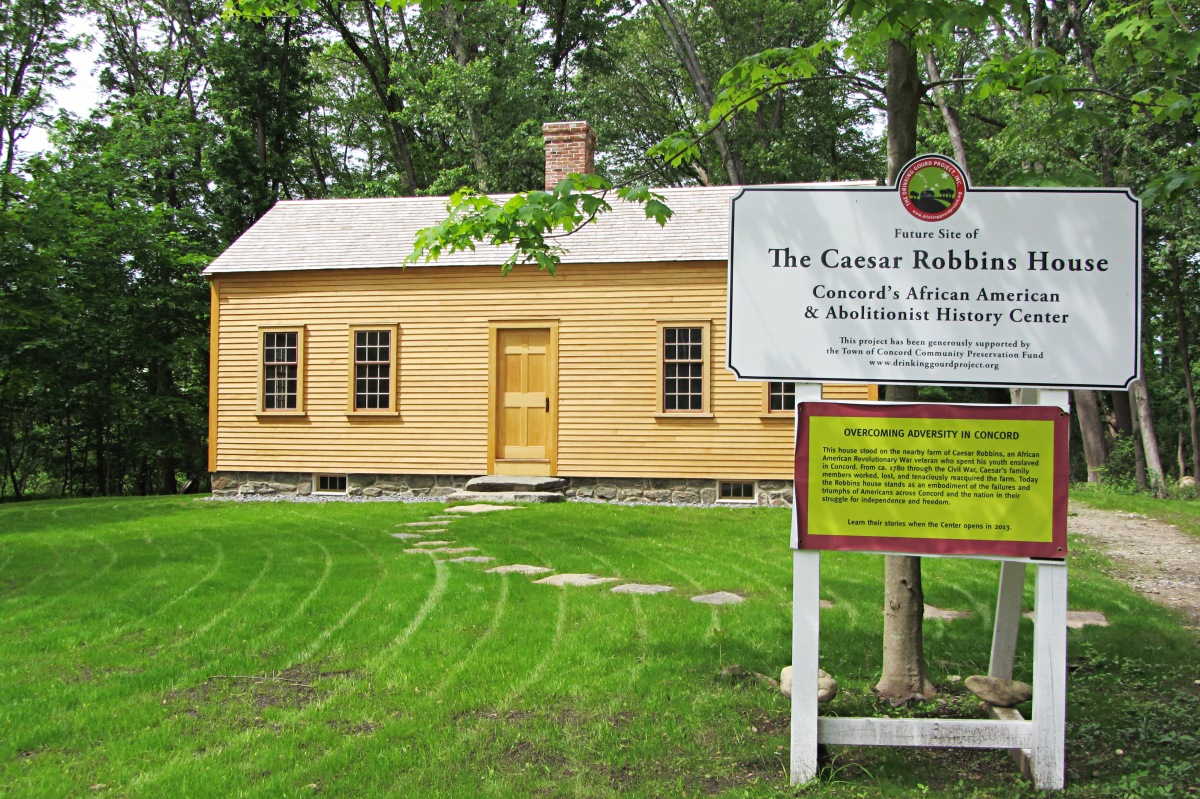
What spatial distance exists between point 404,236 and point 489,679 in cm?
Result: 1286

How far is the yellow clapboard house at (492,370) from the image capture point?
49.1 ft

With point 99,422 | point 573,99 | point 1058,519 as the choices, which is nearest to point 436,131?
point 573,99

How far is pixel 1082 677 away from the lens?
5.11m

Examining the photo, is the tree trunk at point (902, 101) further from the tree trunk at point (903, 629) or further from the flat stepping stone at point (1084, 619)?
the flat stepping stone at point (1084, 619)

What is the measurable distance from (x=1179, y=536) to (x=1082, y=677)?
308 inches

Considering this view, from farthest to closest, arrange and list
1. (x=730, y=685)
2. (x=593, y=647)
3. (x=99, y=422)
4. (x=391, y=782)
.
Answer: (x=99, y=422) < (x=593, y=647) < (x=730, y=685) < (x=391, y=782)

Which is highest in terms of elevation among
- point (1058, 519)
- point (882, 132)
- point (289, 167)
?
point (882, 132)

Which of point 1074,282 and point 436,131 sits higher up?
point 436,131

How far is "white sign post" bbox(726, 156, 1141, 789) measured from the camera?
3723 millimetres

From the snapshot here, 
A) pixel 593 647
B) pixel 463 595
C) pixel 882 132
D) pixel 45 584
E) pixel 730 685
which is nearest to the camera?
pixel 730 685

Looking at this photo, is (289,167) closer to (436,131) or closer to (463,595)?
(436,131)

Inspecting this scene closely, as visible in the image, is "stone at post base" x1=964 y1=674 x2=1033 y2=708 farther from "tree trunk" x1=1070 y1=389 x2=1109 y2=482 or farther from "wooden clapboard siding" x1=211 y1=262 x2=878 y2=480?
"tree trunk" x1=1070 y1=389 x2=1109 y2=482

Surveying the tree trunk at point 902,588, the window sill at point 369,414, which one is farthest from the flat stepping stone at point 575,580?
the window sill at point 369,414

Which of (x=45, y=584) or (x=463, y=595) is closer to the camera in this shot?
(x=463, y=595)
